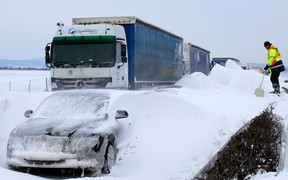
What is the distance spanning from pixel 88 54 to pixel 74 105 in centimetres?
750

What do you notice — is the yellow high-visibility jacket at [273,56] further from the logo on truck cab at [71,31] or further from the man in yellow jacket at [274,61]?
the logo on truck cab at [71,31]

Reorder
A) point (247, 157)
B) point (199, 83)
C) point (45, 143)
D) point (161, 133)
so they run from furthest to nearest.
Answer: point (199, 83)
point (161, 133)
point (45, 143)
point (247, 157)

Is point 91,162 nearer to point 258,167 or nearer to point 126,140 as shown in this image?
point 126,140

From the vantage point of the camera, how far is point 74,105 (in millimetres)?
8406

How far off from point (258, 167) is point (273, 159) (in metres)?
0.35

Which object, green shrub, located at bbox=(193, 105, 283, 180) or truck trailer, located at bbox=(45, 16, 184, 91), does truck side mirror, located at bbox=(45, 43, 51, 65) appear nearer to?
truck trailer, located at bbox=(45, 16, 184, 91)

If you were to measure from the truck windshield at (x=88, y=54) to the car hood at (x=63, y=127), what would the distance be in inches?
312

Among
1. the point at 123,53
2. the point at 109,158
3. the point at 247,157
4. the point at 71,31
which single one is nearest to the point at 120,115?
the point at 109,158

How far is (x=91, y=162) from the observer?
6.85 meters

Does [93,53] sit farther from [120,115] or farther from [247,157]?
[247,157]

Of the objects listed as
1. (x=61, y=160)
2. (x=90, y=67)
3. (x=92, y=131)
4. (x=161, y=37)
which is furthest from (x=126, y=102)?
(x=161, y=37)

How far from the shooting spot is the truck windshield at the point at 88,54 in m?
15.7

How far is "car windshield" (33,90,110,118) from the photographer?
26.6 ft

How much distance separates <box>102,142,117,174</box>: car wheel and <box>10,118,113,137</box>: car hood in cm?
32
